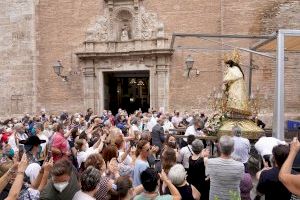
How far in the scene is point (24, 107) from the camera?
74.9 feet

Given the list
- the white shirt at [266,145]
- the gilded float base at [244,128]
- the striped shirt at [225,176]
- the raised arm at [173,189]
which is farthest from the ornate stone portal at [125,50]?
the raised arm at [173,189]

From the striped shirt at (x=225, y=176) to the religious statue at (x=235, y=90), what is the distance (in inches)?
264

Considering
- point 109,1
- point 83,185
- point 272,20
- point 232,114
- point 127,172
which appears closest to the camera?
point 83,185

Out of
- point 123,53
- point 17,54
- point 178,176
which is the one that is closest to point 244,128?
point 178,176

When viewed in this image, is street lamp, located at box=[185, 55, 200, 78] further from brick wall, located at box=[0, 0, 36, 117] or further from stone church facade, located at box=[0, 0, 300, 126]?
brick wall, located at box=[0, 0, 36, 117]

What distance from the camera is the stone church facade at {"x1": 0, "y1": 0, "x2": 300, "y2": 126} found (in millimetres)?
20016

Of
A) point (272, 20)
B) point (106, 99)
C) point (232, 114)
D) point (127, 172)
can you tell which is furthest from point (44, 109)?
point (127, 172)

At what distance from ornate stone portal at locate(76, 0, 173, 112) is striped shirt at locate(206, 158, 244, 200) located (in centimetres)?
1552

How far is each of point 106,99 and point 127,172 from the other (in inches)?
653

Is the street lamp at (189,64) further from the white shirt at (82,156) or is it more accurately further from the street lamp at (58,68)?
the white shirt at (82,156)

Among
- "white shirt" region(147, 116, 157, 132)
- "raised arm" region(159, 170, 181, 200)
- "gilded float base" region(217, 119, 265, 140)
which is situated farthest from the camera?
"white shirt" region(147, 116, 157, 132)

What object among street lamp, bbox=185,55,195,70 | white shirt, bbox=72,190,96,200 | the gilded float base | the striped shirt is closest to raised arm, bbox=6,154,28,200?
white shirt, bbox=72,190,96,200

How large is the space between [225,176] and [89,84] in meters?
17.3

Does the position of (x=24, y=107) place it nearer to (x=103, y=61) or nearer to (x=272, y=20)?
(x=103, y=61)
